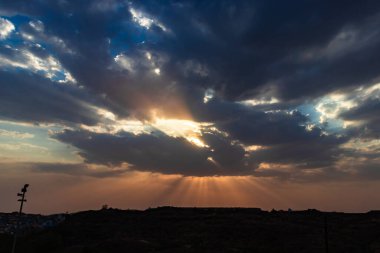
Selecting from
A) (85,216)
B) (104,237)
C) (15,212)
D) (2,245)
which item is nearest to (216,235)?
(104,237)

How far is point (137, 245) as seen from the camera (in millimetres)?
68188

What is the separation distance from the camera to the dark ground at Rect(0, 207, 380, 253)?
6912 centimetres

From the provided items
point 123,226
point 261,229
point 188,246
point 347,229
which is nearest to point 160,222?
point 123,226

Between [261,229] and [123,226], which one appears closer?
[261,229]

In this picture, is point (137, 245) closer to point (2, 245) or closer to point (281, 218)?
point (2, 245)

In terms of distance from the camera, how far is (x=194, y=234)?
8638 centimetres

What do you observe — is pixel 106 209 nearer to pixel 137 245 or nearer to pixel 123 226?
pixel 123 226

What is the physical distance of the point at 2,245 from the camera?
72562 mm

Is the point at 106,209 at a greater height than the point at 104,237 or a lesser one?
greater

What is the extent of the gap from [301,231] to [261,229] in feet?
29.6

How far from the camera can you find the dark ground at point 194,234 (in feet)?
227

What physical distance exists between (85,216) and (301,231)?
Result: 225 feet

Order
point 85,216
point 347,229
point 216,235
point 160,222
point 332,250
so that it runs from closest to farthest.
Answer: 1. point 332,250
2. point 216,235
3. point 347,229
4. point 160,222
5. point 85,216

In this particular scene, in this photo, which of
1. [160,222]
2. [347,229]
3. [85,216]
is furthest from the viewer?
[85,216]
